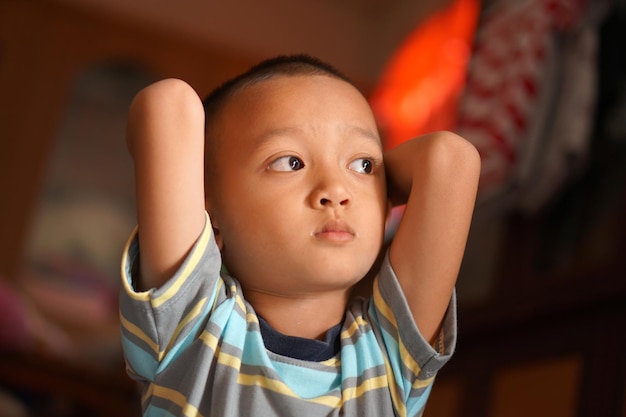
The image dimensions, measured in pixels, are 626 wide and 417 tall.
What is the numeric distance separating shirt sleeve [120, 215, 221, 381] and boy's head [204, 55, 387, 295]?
4 centimetres

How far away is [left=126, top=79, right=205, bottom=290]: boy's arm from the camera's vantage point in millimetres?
692

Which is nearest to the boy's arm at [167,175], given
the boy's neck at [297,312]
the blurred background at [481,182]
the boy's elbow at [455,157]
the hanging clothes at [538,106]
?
the boy's neck at [297,312]

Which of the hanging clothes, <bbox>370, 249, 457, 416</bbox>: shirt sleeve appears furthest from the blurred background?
<bbox>370, 249, 457, 416</bbox>: shirt sleeve

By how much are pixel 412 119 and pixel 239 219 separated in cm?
211

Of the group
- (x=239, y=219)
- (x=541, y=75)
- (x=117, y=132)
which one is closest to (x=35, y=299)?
(x=117, y=132)

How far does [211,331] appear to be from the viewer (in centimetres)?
71

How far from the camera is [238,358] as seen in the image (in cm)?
71

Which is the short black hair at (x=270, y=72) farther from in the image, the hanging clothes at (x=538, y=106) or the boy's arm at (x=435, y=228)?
the hanging clothes at (x=538, y=106)

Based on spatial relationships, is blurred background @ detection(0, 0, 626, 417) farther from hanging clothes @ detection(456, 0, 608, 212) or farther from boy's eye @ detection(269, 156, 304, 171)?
boy's eye @ detection(269, 156, 304, 171)

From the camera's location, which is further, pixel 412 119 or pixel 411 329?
pixel 412 119

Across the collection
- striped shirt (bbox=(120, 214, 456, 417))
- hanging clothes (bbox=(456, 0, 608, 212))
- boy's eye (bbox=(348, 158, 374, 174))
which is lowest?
striped shirt (bbox=(120, 214, 456, 417))

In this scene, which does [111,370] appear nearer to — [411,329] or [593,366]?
[593,366]

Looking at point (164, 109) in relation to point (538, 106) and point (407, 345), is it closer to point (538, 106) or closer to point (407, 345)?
point (407, 345)

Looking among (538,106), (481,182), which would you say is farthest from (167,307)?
(538,106)
